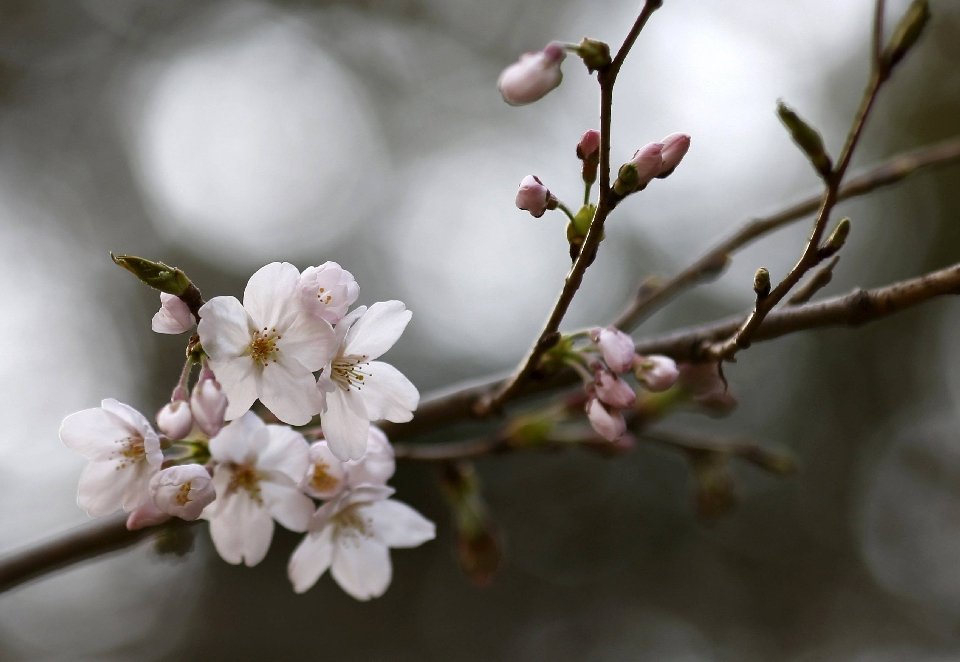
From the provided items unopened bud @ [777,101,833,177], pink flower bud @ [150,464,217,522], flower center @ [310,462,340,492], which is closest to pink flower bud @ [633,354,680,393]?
unopened bud @ [777,101,833,177]

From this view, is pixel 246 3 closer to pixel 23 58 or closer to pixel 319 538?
pixel 23 58

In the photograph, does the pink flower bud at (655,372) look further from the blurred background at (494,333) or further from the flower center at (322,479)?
the blurred background at (494,333)

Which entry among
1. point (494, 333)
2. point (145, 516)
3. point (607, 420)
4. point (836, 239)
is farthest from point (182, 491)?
point (494, 333)

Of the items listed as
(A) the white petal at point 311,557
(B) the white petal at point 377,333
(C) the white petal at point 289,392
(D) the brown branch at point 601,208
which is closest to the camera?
(D) the brown branch at point 601,208

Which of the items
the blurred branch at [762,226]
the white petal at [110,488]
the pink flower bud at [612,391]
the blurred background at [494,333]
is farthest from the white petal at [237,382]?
the blurred background at [494,333]

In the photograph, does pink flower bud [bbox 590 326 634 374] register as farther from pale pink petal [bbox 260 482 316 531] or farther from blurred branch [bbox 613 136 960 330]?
pale pink petal [bbox 260 482 316 531]

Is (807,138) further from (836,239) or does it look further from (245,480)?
(245,480)
